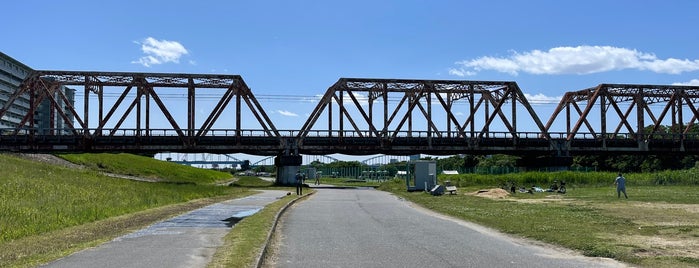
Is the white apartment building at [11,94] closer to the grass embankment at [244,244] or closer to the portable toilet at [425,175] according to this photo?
the portable toilet at [425,175]

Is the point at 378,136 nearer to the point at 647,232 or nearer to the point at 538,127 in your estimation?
the point at 538,127

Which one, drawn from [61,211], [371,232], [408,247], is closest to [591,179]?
[371,232]

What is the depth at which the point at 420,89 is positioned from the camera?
267 feet

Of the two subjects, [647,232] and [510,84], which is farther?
[510,84]

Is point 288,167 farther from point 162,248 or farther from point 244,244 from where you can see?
point 162,248

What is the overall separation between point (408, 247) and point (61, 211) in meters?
12.4

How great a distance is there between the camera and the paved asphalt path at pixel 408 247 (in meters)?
12.6

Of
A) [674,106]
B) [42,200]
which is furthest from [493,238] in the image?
[674,106]

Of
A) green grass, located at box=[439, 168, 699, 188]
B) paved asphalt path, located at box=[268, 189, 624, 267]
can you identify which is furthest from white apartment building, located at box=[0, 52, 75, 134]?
paved asphalt path, located at box=[268, 189, 624, 267]

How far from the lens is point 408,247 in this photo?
15.1m

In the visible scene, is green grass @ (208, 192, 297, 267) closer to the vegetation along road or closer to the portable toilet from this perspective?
the vegetation along road

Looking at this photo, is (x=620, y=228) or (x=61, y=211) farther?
(x=61, y=211)

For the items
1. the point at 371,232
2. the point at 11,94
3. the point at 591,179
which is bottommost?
the point at 371,232

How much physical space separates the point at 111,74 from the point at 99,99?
375 centimetres
